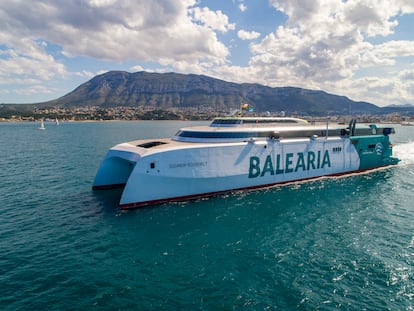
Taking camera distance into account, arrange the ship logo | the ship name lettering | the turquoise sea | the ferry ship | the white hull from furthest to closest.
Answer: the ship logo
the ship name lettering
the ferry ship
the white hull
the turquoise sea

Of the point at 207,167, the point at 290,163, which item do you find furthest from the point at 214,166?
the point at 290,163

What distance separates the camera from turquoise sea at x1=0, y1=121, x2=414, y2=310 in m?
10.6

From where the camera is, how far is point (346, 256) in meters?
13.7

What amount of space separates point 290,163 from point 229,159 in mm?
8057

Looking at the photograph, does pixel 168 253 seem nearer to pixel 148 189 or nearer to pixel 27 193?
pixel 148 189

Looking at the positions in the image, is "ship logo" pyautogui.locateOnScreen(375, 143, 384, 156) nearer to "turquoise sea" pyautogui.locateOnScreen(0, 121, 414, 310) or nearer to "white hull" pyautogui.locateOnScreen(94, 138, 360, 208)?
"white hull" pyautogui.locateOnScreen(94, 138, 360, 208)

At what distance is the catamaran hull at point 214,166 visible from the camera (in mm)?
20141

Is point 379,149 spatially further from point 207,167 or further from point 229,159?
point 207,167

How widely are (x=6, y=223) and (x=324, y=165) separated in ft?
100

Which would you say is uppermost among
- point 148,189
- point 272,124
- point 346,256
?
point 272,124

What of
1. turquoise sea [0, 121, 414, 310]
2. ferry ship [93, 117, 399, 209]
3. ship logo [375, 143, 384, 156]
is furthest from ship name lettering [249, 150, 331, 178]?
ship logo [375, 143, 384, 156]

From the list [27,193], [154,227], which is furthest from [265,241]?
[27,193]

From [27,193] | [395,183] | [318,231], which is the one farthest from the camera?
[395,183]

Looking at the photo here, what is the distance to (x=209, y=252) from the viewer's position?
554 inches
